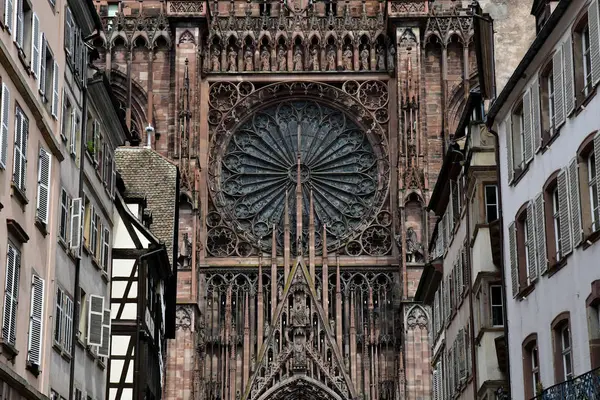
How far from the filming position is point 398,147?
5875 centimetres

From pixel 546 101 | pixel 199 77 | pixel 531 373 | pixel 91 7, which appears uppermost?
pixel 199 77

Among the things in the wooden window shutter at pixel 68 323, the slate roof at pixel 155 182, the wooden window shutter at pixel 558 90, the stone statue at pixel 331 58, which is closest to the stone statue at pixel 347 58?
the stone statue at pixel 331 58

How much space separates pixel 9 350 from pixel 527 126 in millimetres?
11469

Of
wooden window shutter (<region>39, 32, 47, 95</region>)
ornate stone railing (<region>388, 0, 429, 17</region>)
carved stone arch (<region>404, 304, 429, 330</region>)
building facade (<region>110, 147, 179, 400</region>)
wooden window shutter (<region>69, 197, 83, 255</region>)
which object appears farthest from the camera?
ornate stone railing (<region>388, 0, 429, 17</region>)

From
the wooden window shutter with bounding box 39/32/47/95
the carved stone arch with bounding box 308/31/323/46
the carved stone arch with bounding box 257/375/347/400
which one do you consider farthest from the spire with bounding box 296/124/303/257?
the wooden window shutter with bounding box 39/32/47/95

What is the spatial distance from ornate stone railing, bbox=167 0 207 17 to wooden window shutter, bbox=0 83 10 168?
39.5 m

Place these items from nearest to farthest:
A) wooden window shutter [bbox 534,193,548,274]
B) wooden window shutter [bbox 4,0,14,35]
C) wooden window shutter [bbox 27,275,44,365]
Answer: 1. wooden window shutter [bbox 4,0,14,35]
2. wooden window shutter [bbox 27,275,44,365]
3. wooden window shutter [bbox 534,193,548,274]

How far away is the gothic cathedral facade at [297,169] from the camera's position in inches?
2195

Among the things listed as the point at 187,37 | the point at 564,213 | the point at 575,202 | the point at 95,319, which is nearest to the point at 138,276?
the point at 95,319

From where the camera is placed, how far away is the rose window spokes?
197 feet

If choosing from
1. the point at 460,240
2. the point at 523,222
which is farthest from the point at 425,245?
the point at 523,222

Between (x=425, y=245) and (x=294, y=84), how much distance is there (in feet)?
32.8

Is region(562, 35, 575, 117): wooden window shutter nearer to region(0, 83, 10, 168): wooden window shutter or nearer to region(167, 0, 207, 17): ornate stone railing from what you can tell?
region(0, 83, 10, 168): wooden window shutter

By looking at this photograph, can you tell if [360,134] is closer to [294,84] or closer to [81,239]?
[294,84]
